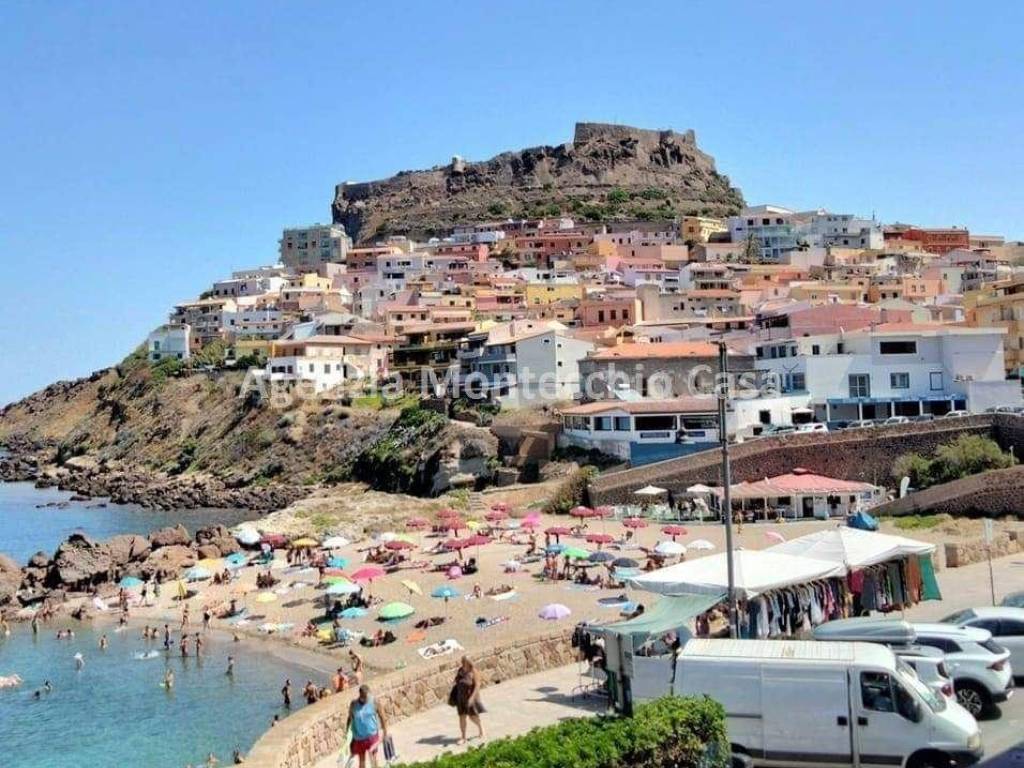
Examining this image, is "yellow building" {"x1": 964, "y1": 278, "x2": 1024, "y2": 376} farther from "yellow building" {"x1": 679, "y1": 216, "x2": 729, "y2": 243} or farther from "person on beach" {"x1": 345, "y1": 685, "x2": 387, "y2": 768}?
"yellow building" {"x1": 679, "y1": 216, "x2": 729, "y2": 243}

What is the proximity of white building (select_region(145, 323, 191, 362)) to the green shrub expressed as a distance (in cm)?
8312

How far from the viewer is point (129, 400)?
3438 inches

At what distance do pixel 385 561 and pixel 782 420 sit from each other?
61.4 ft

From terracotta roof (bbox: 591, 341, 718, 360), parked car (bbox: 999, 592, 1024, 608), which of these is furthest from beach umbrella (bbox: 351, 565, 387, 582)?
terracotta roof (bbox: 591, 341, 718, 360)

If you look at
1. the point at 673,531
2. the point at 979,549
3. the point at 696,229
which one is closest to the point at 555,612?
the point at 979,549

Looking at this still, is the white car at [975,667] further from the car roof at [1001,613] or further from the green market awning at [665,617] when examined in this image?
the green market awning at [665,617]

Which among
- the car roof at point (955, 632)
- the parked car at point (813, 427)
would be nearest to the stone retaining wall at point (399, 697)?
the car roof at point (955, 632)

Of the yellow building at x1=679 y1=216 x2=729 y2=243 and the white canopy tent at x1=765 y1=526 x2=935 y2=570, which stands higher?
the yellow building at x1=679 y1=216 x2=729 y2=243

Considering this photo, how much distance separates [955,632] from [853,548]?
3929 mm

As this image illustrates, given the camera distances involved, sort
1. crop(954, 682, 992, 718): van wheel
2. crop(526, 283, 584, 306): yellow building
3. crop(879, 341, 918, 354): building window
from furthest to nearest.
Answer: crop(526, 283, 584, 306): yellow building < crop(879, 341, 918, 354): building window < crop(954, 682, 992, 718): van wheel

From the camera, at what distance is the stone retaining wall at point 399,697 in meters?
10.1

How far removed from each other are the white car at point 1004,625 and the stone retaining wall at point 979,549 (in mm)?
8972

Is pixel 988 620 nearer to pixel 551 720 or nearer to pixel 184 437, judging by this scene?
pixel 551 720

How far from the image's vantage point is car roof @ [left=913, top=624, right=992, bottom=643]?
496 inches
